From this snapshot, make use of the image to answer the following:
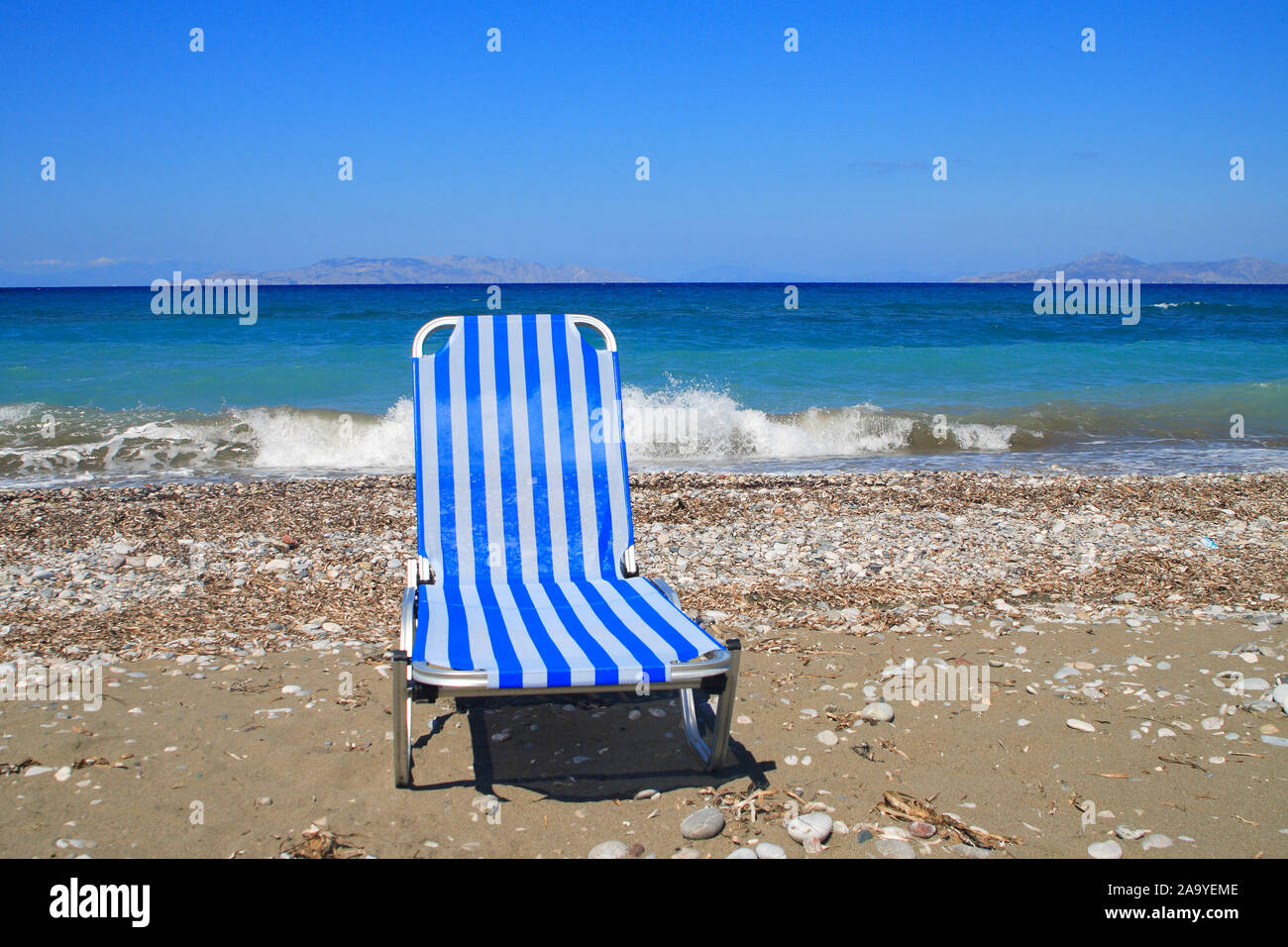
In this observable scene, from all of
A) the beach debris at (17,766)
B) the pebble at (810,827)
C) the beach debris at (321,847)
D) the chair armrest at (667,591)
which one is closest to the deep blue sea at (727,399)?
the chair armrest at (667,591)

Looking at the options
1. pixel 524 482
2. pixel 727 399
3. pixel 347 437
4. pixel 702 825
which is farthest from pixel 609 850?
pixel 727 399

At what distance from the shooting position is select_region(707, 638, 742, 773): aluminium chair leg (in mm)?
2754

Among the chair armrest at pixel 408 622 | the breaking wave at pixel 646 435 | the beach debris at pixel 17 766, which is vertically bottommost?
the beach debris at pixel 17 766

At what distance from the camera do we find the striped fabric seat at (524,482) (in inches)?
135

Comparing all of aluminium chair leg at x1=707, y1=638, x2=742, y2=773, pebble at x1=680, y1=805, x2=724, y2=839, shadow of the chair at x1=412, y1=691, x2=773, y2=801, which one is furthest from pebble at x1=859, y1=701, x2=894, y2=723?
pebble at x1=680, y1=805, x2=724, y2=839

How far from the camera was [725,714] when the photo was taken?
112 inches

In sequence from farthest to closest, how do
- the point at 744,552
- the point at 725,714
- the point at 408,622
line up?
the point at 744,552, the point at 408,622, the point at 725,714

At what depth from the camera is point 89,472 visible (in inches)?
348

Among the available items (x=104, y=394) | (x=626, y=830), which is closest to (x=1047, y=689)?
(x=626, y=830)

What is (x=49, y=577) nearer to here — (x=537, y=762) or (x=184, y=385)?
(x=537, y=762)

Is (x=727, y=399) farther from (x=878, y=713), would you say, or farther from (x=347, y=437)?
(x=878, y=713)

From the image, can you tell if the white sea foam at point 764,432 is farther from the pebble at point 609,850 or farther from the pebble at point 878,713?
the pebble at point 609,850

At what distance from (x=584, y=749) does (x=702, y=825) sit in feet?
2.25

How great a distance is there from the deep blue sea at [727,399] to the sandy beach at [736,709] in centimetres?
380
